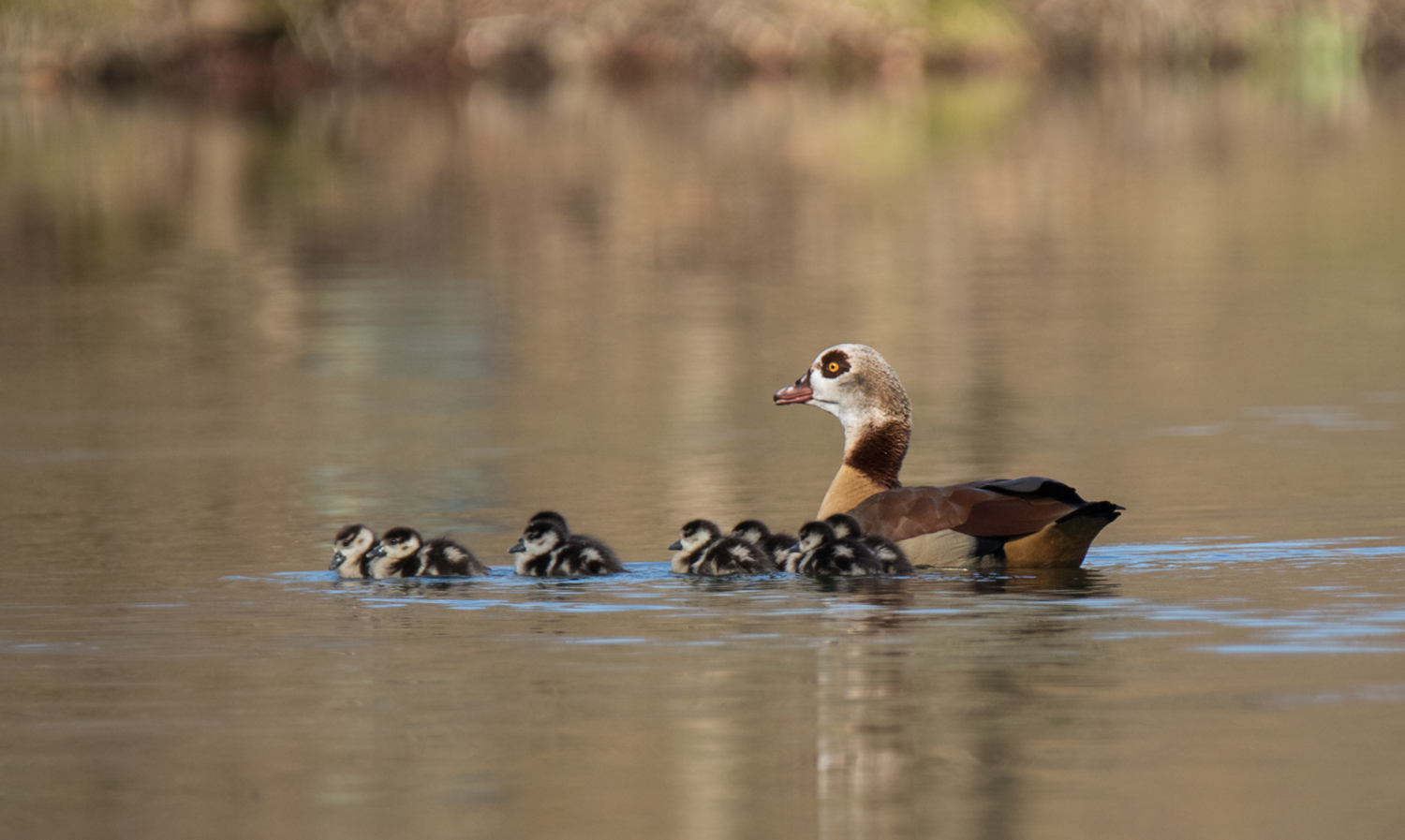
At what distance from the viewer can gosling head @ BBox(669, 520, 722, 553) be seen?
1017 cm

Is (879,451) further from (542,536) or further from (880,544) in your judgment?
(542,536)

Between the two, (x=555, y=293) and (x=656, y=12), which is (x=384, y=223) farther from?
(x=656, y=12)

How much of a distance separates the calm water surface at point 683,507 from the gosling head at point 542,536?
23cm

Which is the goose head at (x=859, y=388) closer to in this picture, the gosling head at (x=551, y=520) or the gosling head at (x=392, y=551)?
the gosling head at (x=551, y=520)

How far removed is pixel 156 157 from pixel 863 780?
114ft

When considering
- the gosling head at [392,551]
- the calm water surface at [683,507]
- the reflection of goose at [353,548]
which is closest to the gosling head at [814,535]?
the calm water surface at [683,507]

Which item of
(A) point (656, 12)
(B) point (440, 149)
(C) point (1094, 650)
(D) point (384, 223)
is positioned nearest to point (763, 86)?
(A) point (656, 12)

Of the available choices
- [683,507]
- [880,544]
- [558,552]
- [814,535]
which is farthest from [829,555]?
[683,507]

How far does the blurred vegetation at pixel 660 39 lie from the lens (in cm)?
5912

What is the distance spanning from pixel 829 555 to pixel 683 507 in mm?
2371

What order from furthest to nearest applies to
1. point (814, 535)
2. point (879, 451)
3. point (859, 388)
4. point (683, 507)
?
1. point (683, 507)
2. point (859, 388)
3. point (879, 451)
4. point (814, 535)

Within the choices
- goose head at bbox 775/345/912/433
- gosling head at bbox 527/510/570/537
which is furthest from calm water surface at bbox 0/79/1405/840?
goose head at bbox 775/345/912/433

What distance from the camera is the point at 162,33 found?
5859 centimetres

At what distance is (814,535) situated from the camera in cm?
1012
